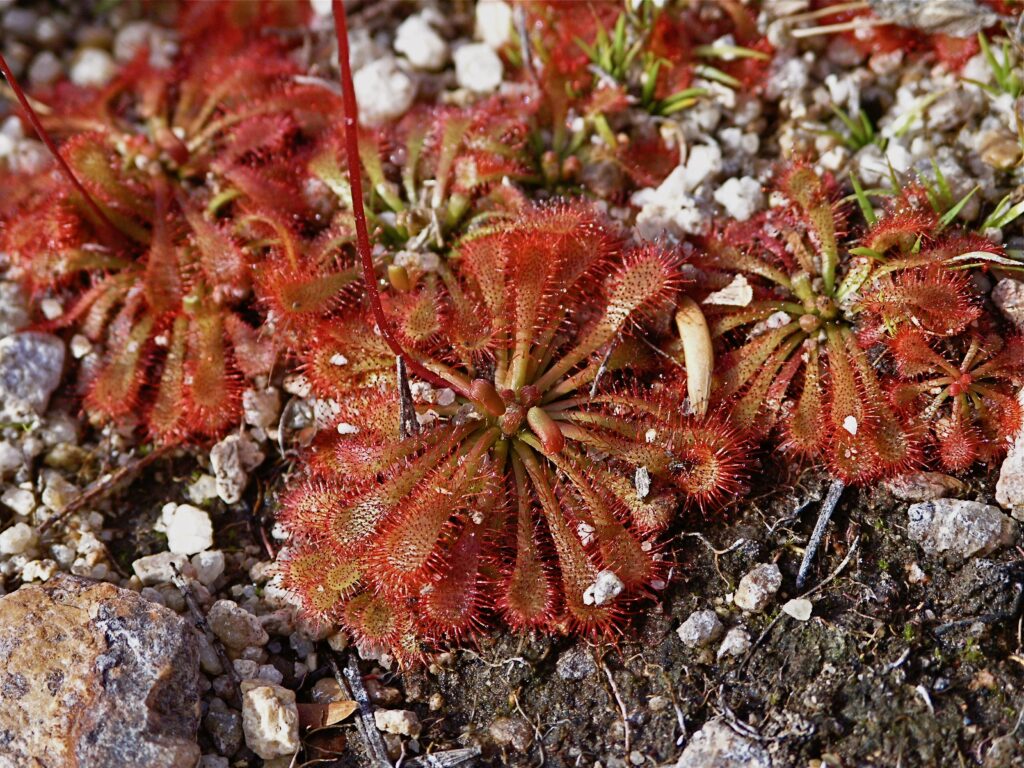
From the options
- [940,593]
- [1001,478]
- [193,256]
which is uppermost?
[193,256]

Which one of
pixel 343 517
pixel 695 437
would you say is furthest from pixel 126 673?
pixel 695 437

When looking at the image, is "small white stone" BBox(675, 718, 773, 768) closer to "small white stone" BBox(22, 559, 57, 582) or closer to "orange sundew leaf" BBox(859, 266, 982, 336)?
"orange sundew leaf" BBox(859, 266, 982, 336)

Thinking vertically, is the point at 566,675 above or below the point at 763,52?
below

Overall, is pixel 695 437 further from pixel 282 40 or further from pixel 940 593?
pixel 282 40

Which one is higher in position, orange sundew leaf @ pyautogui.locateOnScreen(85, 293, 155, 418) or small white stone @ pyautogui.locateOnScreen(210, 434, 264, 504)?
orange sundew leaf @ pyautogui.locateOnScreen(85, 293, 155, 418)

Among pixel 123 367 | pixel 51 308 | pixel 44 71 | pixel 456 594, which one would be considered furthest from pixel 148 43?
pixel 456 594

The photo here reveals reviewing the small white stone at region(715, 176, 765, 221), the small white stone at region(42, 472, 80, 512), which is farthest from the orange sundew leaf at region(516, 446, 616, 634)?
the small white stone at region(42, 472, 80, 512)

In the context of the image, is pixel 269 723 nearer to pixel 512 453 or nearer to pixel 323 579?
pixel 323 579
